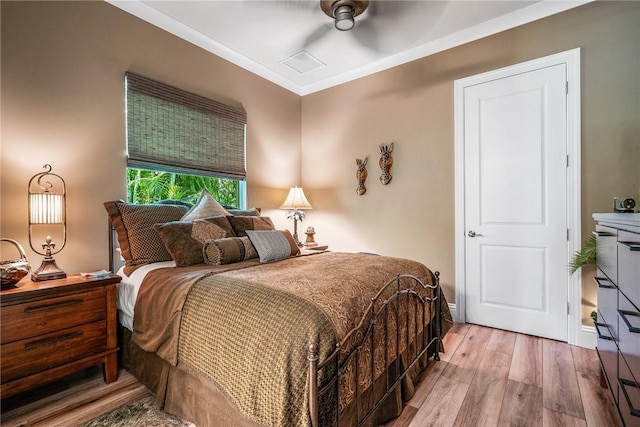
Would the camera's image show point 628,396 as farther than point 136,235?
No

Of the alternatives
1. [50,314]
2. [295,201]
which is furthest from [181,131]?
[50,314]

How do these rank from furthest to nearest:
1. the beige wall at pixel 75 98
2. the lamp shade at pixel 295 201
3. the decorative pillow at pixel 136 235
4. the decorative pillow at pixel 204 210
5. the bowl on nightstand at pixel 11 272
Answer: the lamp shade at pixel 295 201
the decorative pillow at pixel 204 210
the decorative pillow at pixel 136 235
the beige wall at pixel 75 98
the bowl on nightstand at pixel 11 272

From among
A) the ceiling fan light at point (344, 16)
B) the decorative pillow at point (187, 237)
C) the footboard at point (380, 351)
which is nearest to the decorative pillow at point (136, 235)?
the decorative pillow at point (187, 237)

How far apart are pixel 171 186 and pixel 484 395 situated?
3063 mm

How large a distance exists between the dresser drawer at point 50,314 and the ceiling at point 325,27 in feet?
7.72

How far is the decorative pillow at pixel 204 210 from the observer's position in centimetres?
249

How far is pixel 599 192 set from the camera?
2.42 m

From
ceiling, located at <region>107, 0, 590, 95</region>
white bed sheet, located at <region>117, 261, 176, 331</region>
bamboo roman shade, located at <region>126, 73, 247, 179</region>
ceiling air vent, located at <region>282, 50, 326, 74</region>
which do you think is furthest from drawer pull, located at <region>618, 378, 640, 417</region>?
ceiling air vent, located at <region>282, 50, 326, 74</region>

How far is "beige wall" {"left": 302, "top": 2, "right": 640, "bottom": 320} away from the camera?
237cm

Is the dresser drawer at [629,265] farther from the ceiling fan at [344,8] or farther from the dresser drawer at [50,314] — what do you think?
the dresser drawer at [50,314]

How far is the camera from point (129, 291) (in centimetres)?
204

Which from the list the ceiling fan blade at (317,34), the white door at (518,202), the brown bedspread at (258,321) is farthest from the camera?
the ceiling fan blade at (317,34)

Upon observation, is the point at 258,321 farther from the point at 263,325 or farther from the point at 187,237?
the point at 187,237

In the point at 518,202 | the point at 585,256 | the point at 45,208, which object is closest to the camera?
the point at 45,208
